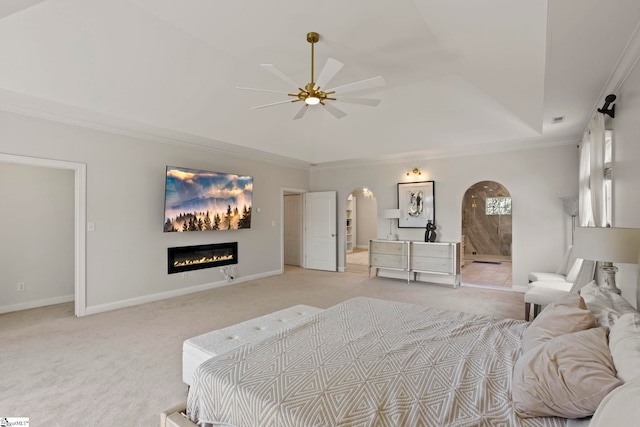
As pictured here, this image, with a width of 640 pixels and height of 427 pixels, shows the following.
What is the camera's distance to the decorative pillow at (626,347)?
106 cm

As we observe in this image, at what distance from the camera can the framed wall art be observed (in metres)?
6.52

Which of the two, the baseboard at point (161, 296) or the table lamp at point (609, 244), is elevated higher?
the table lamp at point (609, 244)

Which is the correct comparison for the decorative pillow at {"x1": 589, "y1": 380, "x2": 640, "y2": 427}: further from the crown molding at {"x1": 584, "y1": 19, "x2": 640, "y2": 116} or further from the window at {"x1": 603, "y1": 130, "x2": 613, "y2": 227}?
the window at {"x1": 603, "y1": 130, "x2": 613, "y2": 227}

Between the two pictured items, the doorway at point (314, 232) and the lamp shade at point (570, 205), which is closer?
the lamp shade at point (570, 205)

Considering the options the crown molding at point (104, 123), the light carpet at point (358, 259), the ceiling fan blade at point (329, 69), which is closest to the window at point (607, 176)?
the ceiling fan blade at point (329, 69)

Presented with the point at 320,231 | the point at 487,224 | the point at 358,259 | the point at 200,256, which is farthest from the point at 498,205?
the point at 200,256

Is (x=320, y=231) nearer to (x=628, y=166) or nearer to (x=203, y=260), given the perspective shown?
(x=203, y=260)

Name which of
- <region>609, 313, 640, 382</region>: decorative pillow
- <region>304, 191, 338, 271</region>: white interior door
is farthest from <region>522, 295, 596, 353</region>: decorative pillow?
<region>304, 191, 338, 271</region>: white interior door

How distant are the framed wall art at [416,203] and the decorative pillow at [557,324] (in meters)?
4.81

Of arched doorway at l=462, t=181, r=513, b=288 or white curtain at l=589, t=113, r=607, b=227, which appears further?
arched doorway at l=462, t=181, r=513, b=288

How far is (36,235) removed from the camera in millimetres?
4809

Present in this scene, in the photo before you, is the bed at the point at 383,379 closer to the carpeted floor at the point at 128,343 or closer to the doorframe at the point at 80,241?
the carpeted floor at the point at 128,343

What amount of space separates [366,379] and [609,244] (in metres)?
1.89

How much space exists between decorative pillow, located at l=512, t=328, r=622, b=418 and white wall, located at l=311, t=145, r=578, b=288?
15.8 feet
